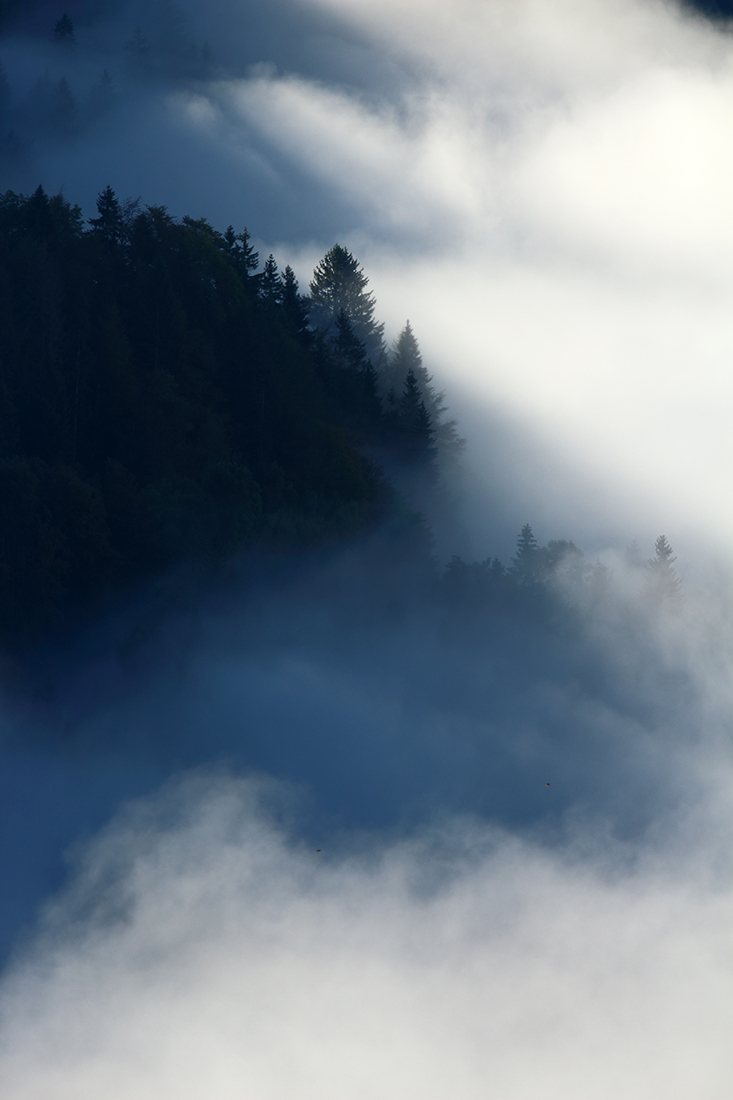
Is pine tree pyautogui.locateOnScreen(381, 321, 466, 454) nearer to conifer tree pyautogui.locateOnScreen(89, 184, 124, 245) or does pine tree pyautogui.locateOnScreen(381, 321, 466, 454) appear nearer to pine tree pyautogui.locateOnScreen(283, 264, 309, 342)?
pine tree pyautogui.locateOnScreen(283, 264, 309, 342)

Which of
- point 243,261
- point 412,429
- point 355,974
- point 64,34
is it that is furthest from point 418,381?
point 64,34

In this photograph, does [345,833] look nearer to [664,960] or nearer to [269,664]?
[269,664]

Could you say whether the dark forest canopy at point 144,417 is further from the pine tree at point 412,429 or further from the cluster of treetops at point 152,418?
the pine tree at point 412,429

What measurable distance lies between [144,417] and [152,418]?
363 mm

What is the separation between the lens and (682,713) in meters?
83.8

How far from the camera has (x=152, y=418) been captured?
4978 centimetres

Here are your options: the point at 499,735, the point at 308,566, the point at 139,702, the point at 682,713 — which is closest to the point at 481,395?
the point at 682,713

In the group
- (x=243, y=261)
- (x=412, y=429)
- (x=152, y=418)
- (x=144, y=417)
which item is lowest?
(x=144, y=417)

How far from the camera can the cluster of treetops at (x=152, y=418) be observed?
1794 inches

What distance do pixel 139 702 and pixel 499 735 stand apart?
25.5 m

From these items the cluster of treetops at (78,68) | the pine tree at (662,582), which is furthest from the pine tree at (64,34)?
the pine tree at (662,582)

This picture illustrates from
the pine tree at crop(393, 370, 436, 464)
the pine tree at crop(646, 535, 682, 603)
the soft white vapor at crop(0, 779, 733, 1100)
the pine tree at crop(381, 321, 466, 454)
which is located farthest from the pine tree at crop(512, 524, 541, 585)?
the soft white vapor at crop(0, 779, 733, 1100)

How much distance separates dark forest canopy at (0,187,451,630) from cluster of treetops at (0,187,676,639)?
8 cm

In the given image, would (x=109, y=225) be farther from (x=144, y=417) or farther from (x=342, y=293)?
(x=342, y=293)
